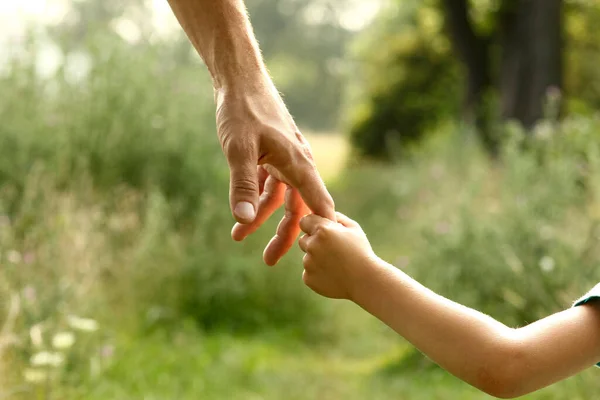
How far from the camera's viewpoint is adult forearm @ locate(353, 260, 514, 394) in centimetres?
136

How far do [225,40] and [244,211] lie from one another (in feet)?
1.45

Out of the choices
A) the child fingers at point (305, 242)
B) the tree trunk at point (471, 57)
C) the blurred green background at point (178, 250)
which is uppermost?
the tree trunk at point (471, 57)

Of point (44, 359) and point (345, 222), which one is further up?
point (345, 222)

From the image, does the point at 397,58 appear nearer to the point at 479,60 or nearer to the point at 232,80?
the point at 479,60

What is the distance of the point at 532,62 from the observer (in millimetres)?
8500

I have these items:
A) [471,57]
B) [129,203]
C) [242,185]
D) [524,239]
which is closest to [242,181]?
[242,185]

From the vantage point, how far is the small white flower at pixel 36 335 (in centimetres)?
273

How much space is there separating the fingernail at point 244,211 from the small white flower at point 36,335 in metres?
1.46

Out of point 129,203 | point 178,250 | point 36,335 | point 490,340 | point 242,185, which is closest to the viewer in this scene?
point 490,340

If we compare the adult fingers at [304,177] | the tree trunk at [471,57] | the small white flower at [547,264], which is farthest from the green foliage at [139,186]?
the tree trunk at [471,57]

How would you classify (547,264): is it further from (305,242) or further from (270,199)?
(305,242)

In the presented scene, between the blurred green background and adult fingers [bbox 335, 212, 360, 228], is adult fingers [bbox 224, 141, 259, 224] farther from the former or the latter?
the blurred green background

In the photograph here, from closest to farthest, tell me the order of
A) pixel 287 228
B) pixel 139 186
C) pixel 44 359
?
pixel 287 228, pixel 44 359, pixel 139 186

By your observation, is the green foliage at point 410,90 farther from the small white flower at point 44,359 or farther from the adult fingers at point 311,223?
the adult fingers at point 311,223
